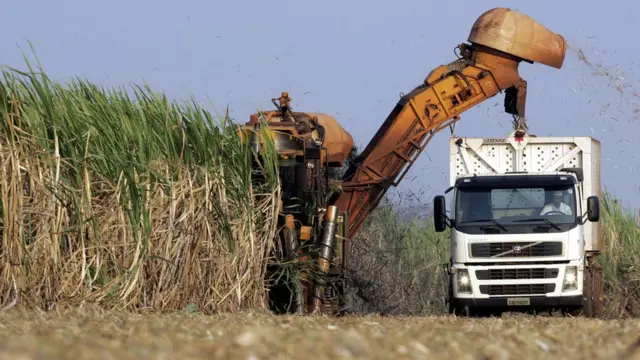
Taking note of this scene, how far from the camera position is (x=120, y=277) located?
14109 mm

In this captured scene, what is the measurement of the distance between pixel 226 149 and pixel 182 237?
77.0 inches

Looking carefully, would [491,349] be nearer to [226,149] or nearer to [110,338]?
[110,338]

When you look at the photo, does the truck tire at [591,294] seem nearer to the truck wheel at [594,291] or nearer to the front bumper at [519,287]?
the truck wheel at [594,291]

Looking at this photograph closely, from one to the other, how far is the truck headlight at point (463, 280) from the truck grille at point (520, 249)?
399mm

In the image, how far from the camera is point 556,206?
1756cm

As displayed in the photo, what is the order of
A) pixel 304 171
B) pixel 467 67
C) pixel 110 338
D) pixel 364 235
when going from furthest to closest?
1. pixel 364 235
2. pixel 467 67
3. pixel 304 171
4. pixel 110 338

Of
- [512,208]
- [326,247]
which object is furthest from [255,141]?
[512,208]

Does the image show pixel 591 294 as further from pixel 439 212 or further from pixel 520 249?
pixel 439 212

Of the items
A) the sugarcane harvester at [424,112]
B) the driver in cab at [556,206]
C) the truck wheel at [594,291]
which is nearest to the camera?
the driver in cab at [556,206]

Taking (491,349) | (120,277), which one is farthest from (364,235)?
(491,349)

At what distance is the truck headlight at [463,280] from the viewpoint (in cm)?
1758

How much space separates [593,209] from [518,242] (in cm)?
122

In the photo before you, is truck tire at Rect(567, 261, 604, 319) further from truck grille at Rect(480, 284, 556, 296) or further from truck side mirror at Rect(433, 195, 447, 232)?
truck side mirror at Rect(433, 195, 447, 232)

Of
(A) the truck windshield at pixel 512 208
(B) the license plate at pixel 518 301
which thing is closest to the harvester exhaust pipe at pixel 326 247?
(A) the truck windshield at pixel 512 208
